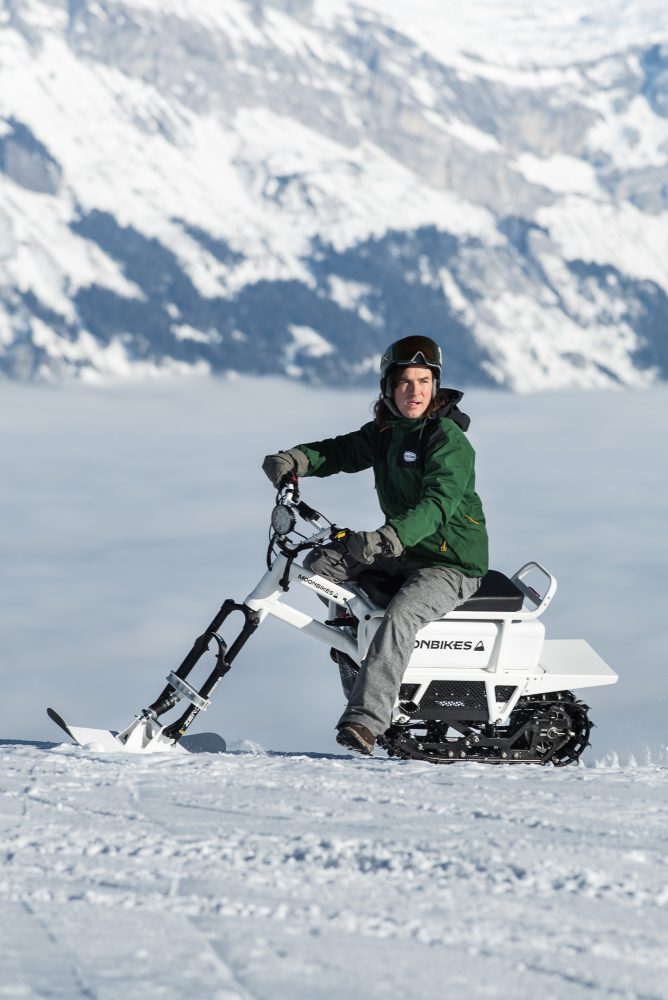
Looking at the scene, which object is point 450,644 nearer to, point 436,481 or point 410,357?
point 436,481

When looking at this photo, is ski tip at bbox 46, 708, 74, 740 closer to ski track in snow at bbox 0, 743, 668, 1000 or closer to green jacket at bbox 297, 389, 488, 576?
ski track in snow at bbox 0, 743, 668, 1000

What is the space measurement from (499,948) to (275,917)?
64cm

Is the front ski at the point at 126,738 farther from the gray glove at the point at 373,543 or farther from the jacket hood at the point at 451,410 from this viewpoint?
the jacket hood at the point at 451,410

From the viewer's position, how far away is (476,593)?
21.1 ft

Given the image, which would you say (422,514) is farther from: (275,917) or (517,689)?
(275,917)

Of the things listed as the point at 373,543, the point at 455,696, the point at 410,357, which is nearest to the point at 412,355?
the point at 410,357

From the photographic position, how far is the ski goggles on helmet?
616cm

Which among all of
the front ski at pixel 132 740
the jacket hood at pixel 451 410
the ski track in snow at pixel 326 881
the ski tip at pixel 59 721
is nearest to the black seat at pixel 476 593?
the jacket hood at pixel 451 410

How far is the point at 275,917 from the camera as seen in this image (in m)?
3.73

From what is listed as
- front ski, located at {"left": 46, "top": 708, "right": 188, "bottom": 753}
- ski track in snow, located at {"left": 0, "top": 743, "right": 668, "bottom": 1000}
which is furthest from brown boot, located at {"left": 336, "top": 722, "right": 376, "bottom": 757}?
front ski, located at {"left": 46, "top": 708, "right": 188, "bottom": 753}

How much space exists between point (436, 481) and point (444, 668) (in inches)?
39.3

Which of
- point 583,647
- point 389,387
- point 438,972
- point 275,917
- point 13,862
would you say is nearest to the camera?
point 438,972

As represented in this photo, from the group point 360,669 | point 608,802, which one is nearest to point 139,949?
point 608,802

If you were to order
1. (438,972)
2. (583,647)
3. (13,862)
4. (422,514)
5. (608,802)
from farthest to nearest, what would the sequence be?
(583,647)
(422,514)
(608,802)
(13,862)
(438,972)
